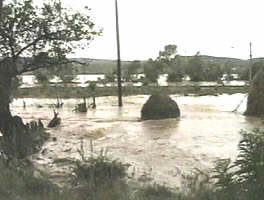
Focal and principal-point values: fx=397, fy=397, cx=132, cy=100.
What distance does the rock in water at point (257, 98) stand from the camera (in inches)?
728

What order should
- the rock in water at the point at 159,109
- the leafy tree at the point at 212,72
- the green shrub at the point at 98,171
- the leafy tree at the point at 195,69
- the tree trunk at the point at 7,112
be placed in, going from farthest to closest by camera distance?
the leafy tree at the point at 195,69
the leafy tree at the point at 212,72
the rock in water at the point at 159,109
the tree trunk at the point at 7,112
the green shrub at the point at 98,171

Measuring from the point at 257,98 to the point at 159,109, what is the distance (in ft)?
15.4

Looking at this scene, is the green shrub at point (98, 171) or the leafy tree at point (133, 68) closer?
the green shrub at point (98, 171)

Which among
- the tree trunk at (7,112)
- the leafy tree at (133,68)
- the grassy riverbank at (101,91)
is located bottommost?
the grassy riverbank at (101,91)

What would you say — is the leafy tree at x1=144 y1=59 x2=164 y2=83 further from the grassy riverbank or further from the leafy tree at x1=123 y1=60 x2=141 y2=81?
the grassy riverbank

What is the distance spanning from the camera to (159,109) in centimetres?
1825

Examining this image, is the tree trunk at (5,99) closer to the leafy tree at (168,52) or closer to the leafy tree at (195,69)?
the leafy tree at (195,69)

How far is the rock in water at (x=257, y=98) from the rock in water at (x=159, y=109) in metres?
3.55

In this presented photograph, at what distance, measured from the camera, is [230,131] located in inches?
541

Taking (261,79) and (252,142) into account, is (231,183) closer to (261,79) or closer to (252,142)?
(252,142)

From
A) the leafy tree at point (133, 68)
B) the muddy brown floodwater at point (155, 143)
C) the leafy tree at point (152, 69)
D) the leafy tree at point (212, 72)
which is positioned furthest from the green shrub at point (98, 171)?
the leafy tree at point (212, 72)

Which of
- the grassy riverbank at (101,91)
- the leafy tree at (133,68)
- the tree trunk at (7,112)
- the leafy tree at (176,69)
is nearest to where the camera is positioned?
the tree trunk at (7,112)

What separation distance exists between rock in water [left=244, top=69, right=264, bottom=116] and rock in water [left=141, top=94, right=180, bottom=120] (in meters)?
3.55

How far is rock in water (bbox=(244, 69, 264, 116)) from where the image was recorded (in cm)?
Answer: 1849
